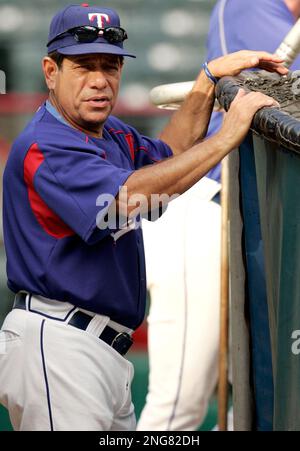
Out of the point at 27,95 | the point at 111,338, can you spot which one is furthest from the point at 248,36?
the point at 27,95

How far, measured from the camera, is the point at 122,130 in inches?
105

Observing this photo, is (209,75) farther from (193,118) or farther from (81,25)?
(81,25)

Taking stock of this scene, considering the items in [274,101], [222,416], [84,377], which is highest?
[274,101]

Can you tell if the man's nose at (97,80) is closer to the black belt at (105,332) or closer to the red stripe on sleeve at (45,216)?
the red stripe on sleeve at (45,216)

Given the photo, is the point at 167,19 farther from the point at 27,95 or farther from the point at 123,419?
the point at 123,419

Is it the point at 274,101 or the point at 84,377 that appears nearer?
the point at 274,101

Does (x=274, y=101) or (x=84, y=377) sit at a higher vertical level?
(x=274, y=101)

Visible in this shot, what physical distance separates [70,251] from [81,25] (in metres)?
0.54

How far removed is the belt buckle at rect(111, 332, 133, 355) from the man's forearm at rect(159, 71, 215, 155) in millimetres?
612

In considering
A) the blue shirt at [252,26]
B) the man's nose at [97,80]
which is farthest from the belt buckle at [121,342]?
the blue shirt at [252,26]

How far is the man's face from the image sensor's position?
7.72 ft

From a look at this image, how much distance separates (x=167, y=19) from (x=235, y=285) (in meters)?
6.21

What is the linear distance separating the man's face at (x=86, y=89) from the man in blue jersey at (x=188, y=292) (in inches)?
39.2

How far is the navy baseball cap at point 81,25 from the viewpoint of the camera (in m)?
2.33
